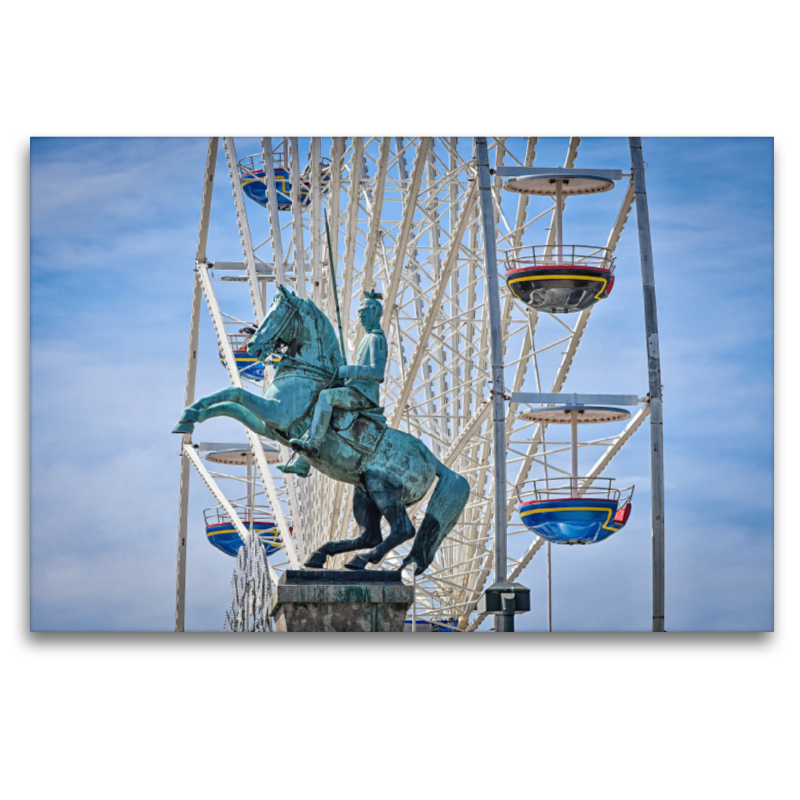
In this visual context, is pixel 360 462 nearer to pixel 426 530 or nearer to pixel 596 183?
pixel 426 530

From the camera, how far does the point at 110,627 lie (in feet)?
43.8

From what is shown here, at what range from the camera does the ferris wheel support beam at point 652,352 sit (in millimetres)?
14594

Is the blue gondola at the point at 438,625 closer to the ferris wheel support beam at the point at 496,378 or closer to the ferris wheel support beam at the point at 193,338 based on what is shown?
the ferris wheel support beam at the point at 193,338

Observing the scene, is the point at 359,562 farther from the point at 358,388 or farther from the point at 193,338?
the point at 193,338

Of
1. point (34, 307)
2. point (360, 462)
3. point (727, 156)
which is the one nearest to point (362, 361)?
point (360, 462)

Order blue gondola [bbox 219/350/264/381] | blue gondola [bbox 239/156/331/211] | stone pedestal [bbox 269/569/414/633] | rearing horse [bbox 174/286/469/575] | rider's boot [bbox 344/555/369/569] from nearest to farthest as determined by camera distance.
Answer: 1. stone pedestal [bbox 269/569/414/633]
2. rearing horse [bbox 174/286/469/575]
3. rider's boot [bbox 344/555/369/569]
4. blue gondola [bbox 239/156/331/211]
5. blue gondola [bbox 219/350/264/381]

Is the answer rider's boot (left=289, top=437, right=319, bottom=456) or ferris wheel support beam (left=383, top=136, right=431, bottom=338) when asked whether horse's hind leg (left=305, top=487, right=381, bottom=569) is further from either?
ferris wheel support beam (left=383, top=136, right=431, bottom=338)

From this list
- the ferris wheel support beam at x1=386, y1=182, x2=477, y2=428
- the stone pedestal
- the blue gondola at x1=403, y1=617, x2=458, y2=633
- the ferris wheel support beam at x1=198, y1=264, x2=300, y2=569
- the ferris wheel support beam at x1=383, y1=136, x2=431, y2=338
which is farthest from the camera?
the blue gondola at x1=403, y1=617, x2=458, y2=633

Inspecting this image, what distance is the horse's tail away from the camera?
13.2 metres

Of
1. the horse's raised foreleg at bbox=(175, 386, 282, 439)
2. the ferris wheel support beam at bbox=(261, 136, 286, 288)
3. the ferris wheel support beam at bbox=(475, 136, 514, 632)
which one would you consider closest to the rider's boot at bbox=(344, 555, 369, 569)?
the horse's raised foreleg at bbox=(175, 386, 282, 439)

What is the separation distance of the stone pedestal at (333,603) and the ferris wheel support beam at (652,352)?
3.19m

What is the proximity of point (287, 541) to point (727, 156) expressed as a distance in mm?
8178

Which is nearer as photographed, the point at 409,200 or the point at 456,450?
the point at 409,200
